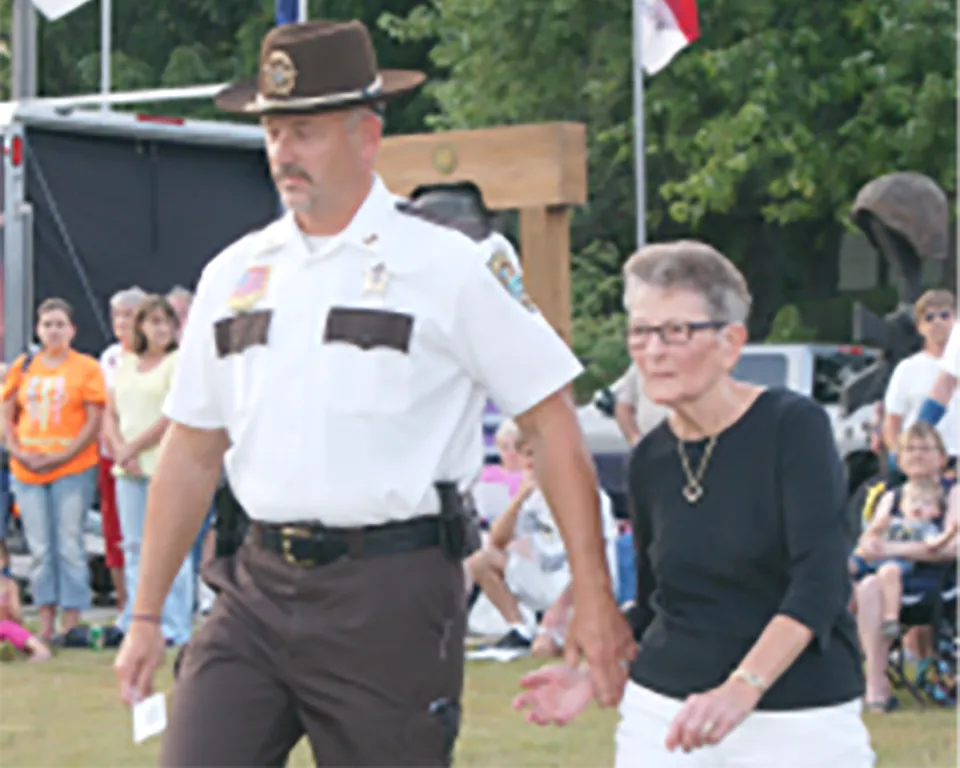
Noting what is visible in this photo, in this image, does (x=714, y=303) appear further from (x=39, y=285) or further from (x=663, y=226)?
(x=663, y=226)

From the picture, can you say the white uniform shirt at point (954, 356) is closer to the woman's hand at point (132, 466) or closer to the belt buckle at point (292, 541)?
the woman's hand at point (132, 466)

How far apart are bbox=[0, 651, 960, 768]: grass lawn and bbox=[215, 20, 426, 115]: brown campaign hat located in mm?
4261

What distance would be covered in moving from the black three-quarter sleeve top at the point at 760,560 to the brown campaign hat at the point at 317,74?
100cm

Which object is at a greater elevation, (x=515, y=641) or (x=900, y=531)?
(x=900, y=531)

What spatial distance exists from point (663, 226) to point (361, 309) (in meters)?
26.5

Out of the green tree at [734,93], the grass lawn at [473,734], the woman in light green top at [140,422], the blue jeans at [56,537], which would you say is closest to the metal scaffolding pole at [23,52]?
the green tree at [734,93]

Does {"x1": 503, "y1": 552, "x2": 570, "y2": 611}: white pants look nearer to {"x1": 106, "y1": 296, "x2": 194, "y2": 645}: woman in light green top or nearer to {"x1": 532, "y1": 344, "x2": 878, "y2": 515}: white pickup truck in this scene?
{"x1": 106, "y1": 296, "x2": 194, "y2": 645}: woman in light green top

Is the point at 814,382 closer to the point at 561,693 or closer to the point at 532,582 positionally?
the point at 532,582

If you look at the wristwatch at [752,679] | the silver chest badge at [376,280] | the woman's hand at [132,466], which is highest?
the silver chest badge at [376,280]

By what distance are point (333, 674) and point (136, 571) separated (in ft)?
27.0

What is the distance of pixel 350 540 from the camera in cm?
462

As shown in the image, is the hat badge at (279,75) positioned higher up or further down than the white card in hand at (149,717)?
higher up

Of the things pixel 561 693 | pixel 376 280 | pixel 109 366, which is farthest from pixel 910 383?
pixel 376 280

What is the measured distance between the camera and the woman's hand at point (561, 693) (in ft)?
15.7
